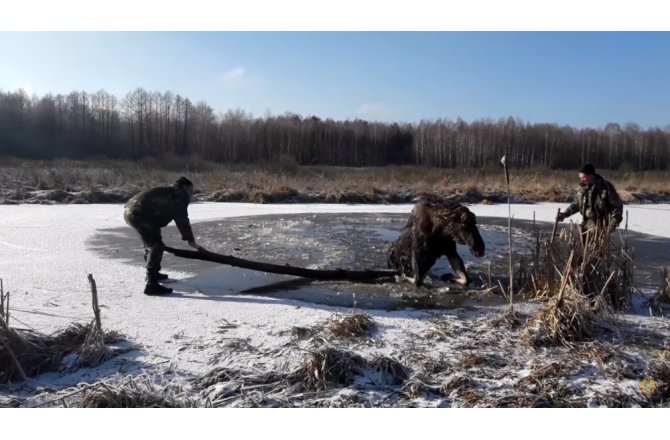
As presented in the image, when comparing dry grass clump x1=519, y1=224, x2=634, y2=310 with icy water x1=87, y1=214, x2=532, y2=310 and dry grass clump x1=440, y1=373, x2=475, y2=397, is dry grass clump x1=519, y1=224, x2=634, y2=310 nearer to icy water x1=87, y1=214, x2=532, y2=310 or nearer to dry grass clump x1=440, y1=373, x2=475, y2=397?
icy water x1=87, y1=214, x2=532, y2=310

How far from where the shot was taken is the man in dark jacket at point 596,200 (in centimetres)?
738

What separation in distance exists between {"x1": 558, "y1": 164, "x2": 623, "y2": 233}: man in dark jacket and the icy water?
1531mm

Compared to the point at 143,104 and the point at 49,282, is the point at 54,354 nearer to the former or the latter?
the point at 49,282

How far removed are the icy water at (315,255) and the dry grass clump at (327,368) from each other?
1995mm

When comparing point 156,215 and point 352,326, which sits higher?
point 156,215

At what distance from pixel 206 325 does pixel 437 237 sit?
11.8 feet

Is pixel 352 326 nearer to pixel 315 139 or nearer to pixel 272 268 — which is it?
pixel 272 268

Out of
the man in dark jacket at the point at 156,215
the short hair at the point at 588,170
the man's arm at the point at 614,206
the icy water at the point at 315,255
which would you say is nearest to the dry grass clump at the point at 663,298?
the man's arm at the point at 614,206

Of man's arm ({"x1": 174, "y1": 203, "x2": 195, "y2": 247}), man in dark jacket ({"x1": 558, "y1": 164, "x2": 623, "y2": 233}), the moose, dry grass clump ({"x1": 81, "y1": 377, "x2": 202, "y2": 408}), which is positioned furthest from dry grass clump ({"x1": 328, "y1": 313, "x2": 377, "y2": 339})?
man in dark jacket ({"x1": 558, "y1": 164, "x2": 623, "y2": 233})

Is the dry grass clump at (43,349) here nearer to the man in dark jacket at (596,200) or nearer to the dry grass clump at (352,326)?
the dry grass clump at (352,326)

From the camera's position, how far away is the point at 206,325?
17.1ft

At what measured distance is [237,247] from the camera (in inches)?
387

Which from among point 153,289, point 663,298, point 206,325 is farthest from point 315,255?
point 663,298

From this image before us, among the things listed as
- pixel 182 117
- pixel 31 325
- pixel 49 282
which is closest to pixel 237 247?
pixel 49 282
